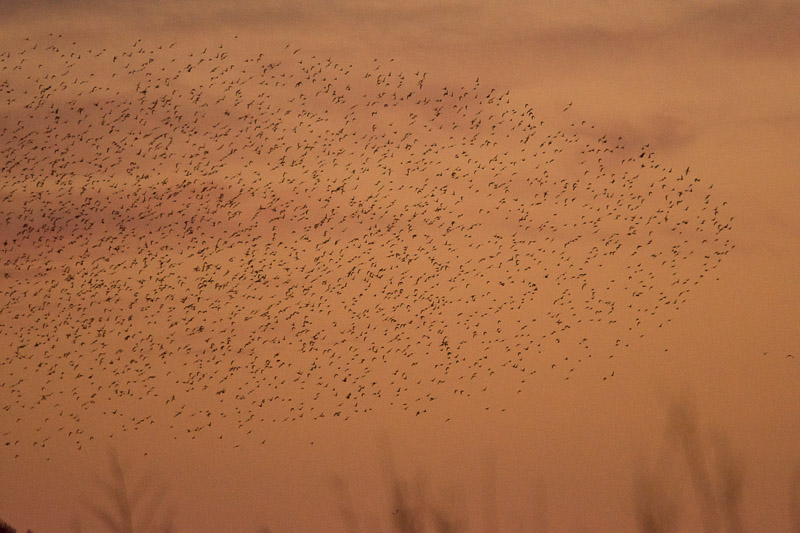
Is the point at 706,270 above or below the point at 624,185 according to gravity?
below

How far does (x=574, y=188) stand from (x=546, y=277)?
6.33 ft

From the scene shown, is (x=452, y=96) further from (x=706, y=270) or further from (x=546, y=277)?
(x=706, y=270)

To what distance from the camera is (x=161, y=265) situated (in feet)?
71.9

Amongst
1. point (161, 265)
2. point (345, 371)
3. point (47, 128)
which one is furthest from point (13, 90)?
point (345, 371)

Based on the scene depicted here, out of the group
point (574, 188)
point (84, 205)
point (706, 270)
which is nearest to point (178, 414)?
point (84, 205)

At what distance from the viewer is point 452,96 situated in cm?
2139

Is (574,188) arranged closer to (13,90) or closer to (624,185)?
(624,185)

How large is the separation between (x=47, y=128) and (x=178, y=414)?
625cm

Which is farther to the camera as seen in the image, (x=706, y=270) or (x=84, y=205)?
(x=84, y=205)

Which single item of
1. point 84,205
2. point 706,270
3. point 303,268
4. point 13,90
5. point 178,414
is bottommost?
point 178,414

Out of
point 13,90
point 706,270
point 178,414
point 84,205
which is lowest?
point 178,414

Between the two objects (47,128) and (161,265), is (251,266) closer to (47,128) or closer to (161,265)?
(161,265)

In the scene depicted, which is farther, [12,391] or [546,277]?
[546,277]

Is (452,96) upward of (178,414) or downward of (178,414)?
upward
